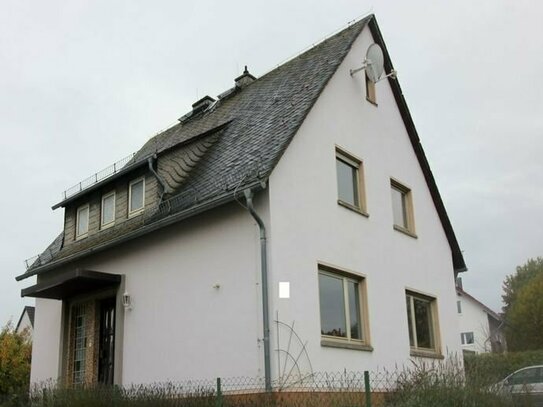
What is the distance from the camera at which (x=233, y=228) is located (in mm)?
11531

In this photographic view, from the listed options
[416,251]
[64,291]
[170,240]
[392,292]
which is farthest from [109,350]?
[416,251]

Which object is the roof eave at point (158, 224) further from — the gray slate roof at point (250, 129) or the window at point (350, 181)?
the window at point (350, 181)

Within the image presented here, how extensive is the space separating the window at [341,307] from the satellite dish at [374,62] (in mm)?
4790

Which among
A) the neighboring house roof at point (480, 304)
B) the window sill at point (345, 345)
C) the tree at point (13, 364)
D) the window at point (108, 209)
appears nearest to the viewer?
the window sill at point (345, 345)

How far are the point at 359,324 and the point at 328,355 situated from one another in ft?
5.12

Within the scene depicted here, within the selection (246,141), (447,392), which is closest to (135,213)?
(246,141)

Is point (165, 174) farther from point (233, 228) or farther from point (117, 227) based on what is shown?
point (233, 228)

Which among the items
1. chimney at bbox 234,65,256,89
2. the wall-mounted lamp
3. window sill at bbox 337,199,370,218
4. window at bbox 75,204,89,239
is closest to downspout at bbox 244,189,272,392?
window sill at bbox 337,199,370,218

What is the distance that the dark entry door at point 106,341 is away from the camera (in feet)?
47.3

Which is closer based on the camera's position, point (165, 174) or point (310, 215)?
point (310, 215)

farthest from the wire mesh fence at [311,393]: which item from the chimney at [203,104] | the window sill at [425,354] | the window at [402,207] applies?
the chimney at [203,104]

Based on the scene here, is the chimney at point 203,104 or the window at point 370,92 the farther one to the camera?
the chimney at point 203,104

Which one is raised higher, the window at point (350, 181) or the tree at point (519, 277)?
the tree at point (519, 277)

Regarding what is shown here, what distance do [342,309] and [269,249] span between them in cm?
233
